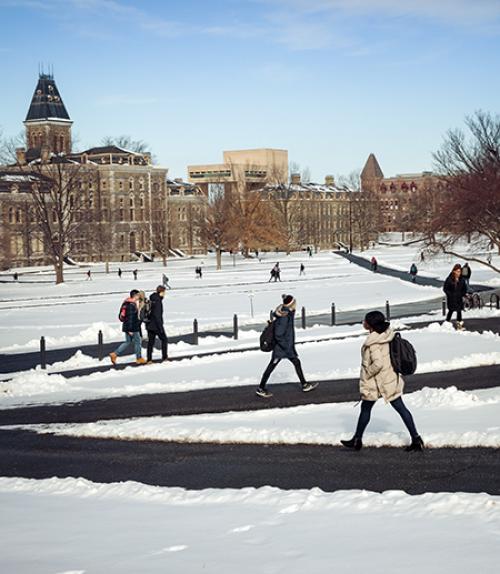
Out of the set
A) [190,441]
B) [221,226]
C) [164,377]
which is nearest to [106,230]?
[221,226]

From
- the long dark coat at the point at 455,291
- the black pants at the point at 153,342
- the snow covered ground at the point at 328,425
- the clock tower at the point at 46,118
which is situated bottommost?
the snow covered ground at the point at 328,425

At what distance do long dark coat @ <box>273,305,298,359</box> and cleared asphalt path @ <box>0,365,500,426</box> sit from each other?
807mm

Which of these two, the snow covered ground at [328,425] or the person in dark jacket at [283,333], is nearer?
the snow covered ground at [328,425]

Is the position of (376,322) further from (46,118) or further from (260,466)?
(46,118)

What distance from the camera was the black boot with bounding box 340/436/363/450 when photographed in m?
11.4

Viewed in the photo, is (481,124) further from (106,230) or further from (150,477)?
(150,477)

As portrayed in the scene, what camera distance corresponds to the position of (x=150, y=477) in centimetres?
1077

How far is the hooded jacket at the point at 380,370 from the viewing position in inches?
430

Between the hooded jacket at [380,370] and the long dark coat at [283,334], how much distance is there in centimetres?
437

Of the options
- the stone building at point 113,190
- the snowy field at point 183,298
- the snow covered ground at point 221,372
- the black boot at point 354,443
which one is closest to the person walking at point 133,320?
the snow covered ground at point 221,372

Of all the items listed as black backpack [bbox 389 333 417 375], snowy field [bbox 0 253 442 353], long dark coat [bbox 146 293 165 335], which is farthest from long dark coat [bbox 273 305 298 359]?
snowy field [bbox 0 253 442 353]

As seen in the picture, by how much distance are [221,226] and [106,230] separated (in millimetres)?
18009

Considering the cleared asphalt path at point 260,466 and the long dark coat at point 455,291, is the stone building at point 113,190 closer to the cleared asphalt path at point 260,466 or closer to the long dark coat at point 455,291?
the long dark coat at point 455,291

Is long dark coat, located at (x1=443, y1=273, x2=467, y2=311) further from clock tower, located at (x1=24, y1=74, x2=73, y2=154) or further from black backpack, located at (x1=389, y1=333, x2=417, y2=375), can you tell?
clock tower, located at (x1=24, y1=74, x2=73, y2=154)
